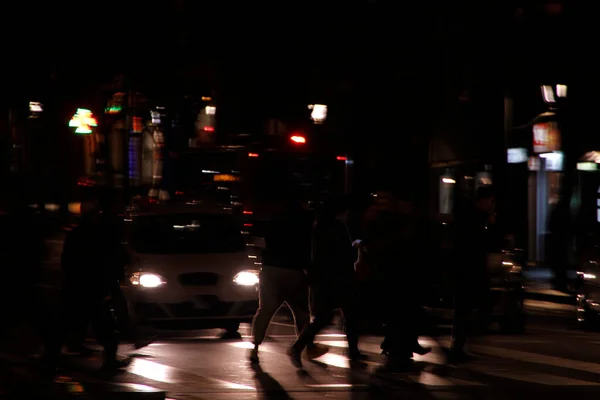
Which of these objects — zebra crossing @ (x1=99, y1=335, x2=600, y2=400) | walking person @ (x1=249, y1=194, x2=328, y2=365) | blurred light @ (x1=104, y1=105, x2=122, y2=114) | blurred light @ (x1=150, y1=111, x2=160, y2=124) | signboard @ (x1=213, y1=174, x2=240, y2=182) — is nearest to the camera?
zebra crossing @ (x1=99, y1=335, x2=600, y2=400)

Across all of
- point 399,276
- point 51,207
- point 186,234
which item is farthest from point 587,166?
point 51,207

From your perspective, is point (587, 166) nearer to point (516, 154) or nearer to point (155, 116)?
point (516, 154)

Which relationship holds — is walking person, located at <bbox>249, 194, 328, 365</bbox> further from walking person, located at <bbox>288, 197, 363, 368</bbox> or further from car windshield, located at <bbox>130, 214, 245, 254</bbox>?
car windshield, located at <bbox>130, 214, 245, 254</bbox>

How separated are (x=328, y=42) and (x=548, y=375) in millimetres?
28746

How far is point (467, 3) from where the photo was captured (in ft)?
114

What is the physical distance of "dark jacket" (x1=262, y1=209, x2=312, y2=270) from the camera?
12.8m

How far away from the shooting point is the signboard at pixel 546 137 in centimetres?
2752

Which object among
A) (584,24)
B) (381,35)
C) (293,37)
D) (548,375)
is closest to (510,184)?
(584,24)

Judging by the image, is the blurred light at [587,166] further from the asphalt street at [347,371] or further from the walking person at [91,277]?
the walking person at [91,277]

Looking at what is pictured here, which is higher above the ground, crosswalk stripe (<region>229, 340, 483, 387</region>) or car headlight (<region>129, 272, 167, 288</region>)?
car headlight (<region>129, 272, 167, 288</region>)

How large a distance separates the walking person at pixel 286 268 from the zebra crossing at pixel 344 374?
44 cm

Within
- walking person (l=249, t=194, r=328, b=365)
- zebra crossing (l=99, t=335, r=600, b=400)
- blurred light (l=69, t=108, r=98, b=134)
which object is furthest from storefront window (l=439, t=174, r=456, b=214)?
walking person (l=249, t=194, r=328, b=365)

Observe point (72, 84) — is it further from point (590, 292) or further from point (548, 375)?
point (548, 375)

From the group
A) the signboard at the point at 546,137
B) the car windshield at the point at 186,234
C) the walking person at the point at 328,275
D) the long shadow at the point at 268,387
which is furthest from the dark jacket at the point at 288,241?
the signboard at the point at 546,137
